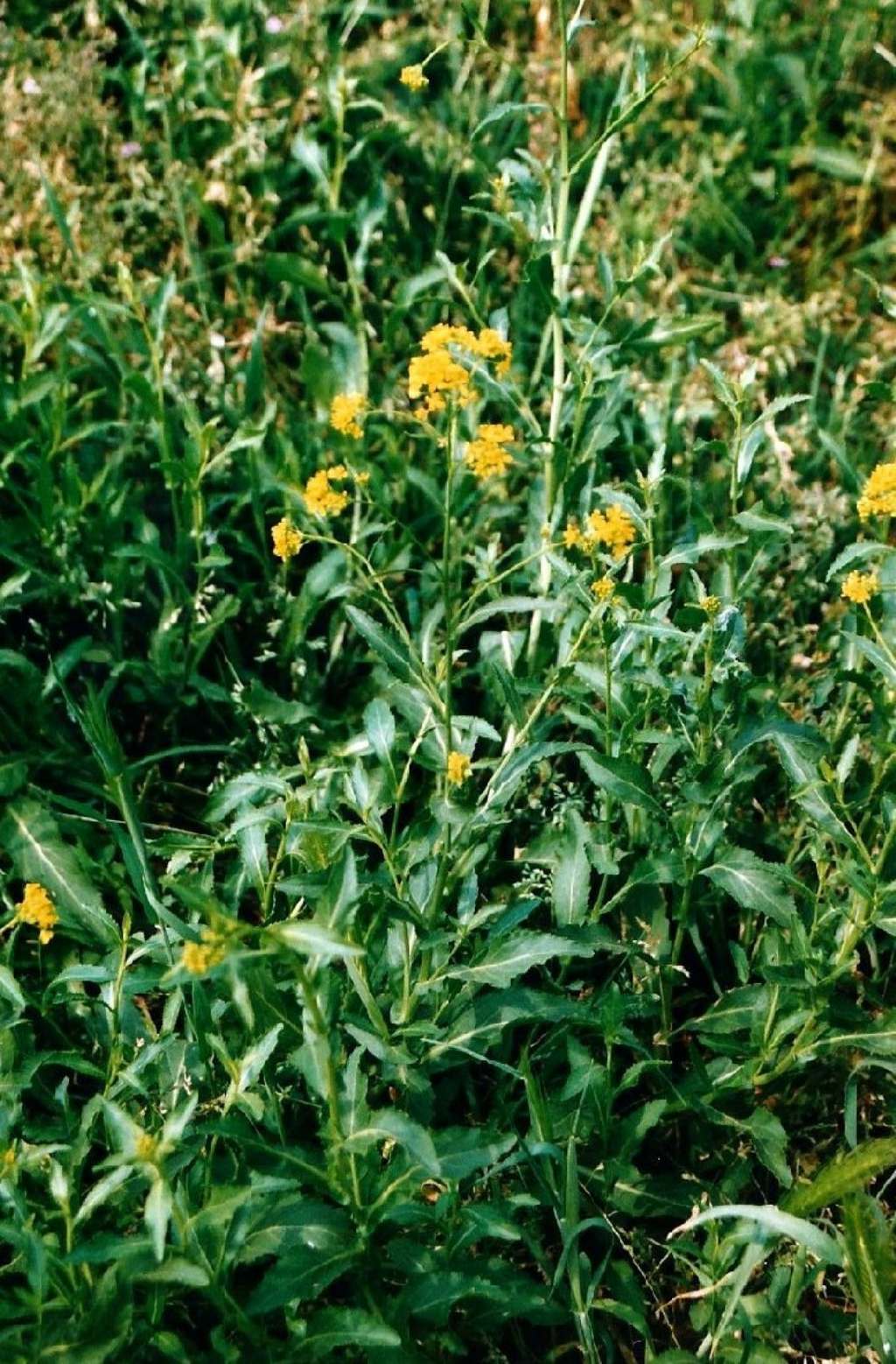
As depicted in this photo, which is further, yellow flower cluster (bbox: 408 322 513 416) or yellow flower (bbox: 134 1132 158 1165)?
yellow flower cluster (bbox: 408 322 513 416)

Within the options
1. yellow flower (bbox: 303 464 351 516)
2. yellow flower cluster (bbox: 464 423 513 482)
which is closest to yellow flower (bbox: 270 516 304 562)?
yellow flower (bbox: 303 464 351 516)

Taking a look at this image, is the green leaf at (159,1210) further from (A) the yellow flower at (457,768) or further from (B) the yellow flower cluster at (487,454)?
(B) the yellow flower cluster at (487,454)

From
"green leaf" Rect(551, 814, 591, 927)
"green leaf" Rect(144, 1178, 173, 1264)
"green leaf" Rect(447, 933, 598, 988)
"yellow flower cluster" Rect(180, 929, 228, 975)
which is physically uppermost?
"yellow flower cluster" Rect(180, 929, 228, 975)

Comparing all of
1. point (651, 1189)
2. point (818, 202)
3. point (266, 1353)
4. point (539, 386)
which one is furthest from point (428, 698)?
point (818, 202)

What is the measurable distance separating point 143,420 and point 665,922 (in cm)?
156

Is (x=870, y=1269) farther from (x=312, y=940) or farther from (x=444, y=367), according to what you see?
(x=444, y=367)

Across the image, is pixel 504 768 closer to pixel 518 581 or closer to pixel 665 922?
pixel 665 922

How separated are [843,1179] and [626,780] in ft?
2.15

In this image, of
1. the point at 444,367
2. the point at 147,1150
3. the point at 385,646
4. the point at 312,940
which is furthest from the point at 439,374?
the point at 147,1150

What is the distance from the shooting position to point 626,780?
216 centimetres

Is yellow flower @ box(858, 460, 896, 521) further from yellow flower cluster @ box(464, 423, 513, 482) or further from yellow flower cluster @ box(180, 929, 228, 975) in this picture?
yellow flower cluster @ box(180, 929, 228, 975)

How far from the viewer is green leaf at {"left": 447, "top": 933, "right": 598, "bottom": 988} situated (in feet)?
6.70

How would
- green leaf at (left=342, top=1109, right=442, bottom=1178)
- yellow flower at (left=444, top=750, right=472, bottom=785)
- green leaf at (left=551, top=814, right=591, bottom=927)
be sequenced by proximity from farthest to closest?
green leaf at (left=551, top=814, right=591, bottom=927)
yellow flower at (left=444, top=750, right=472, bottom=785)
green leaf at (left=342, top=1109, right=442, bottom=1178)

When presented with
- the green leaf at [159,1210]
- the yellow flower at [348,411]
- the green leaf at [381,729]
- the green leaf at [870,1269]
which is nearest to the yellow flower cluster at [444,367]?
the yellow flower at [348,411]
